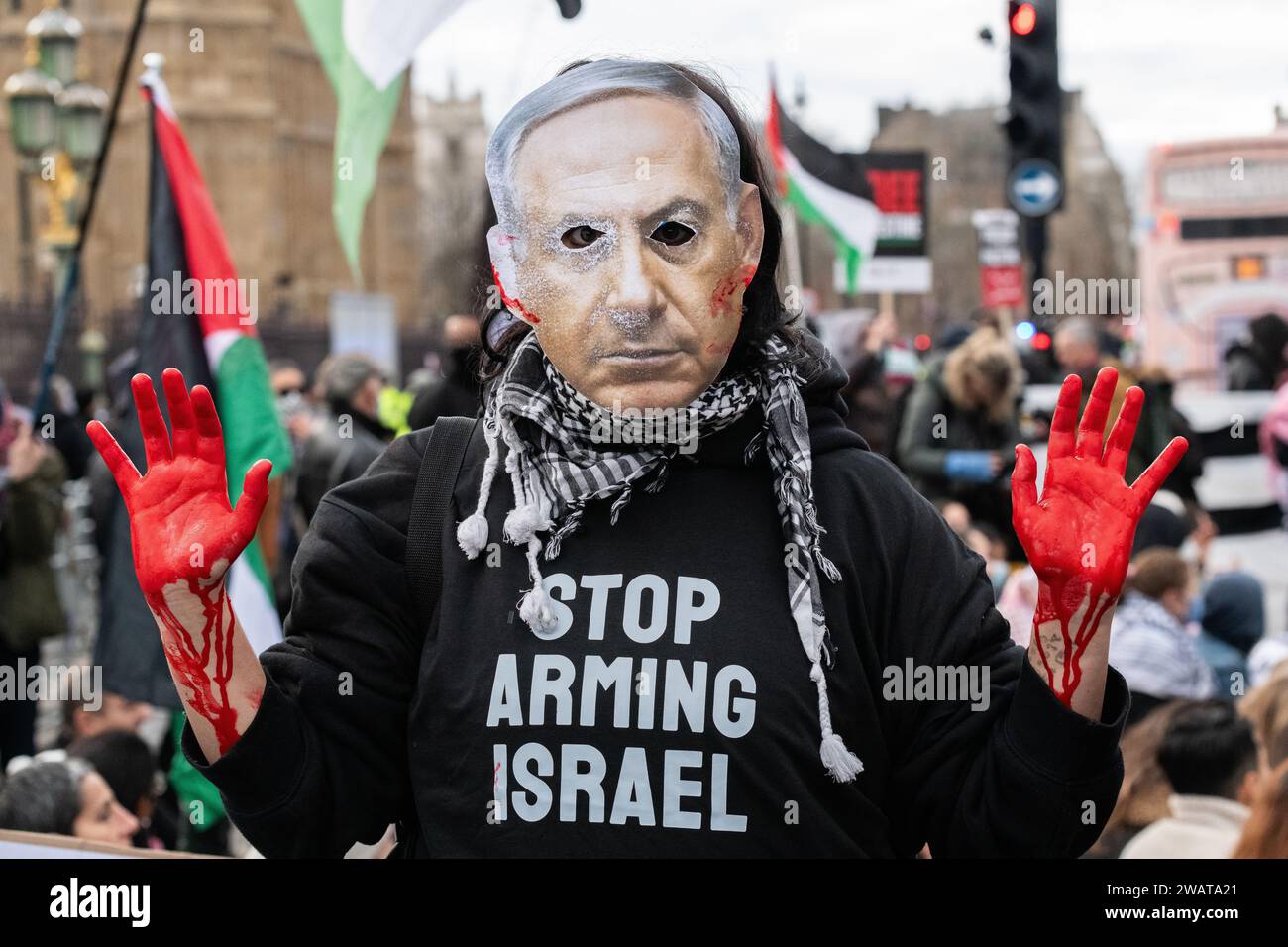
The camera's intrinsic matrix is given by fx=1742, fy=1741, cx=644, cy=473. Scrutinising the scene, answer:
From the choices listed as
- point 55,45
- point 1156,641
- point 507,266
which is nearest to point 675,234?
point 507,266

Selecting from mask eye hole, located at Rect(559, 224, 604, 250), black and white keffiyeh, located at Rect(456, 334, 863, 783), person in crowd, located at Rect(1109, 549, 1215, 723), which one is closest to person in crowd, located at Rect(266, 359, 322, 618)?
person in crowd, located at Rect(1109, 549, 1215, 723)

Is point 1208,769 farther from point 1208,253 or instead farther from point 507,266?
point 1208,253

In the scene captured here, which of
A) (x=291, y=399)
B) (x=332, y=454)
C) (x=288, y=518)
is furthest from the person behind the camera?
(x=291, y=399)

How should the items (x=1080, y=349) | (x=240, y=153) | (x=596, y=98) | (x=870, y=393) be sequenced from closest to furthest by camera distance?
1. (x=596, y=98)
2. (x=1080, y=349)
3. (x=870, y=393)
4. (x=240, y=153)

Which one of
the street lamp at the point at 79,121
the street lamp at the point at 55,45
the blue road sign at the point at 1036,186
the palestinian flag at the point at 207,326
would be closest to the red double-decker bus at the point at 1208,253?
the blue road sign at the point at 1036,186

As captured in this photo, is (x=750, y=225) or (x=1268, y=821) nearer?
(x=750, y=225)

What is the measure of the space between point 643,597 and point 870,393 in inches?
255

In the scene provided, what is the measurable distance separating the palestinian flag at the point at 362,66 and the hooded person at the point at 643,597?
1451 mm

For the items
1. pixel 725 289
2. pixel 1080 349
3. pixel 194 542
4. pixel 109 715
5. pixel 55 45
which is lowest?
pixel 109 715

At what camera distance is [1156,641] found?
5.13 meters

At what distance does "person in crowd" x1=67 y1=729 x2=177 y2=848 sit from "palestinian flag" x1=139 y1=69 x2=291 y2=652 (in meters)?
0.52

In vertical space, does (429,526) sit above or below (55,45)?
below

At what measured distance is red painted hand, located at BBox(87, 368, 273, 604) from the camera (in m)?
1.93
